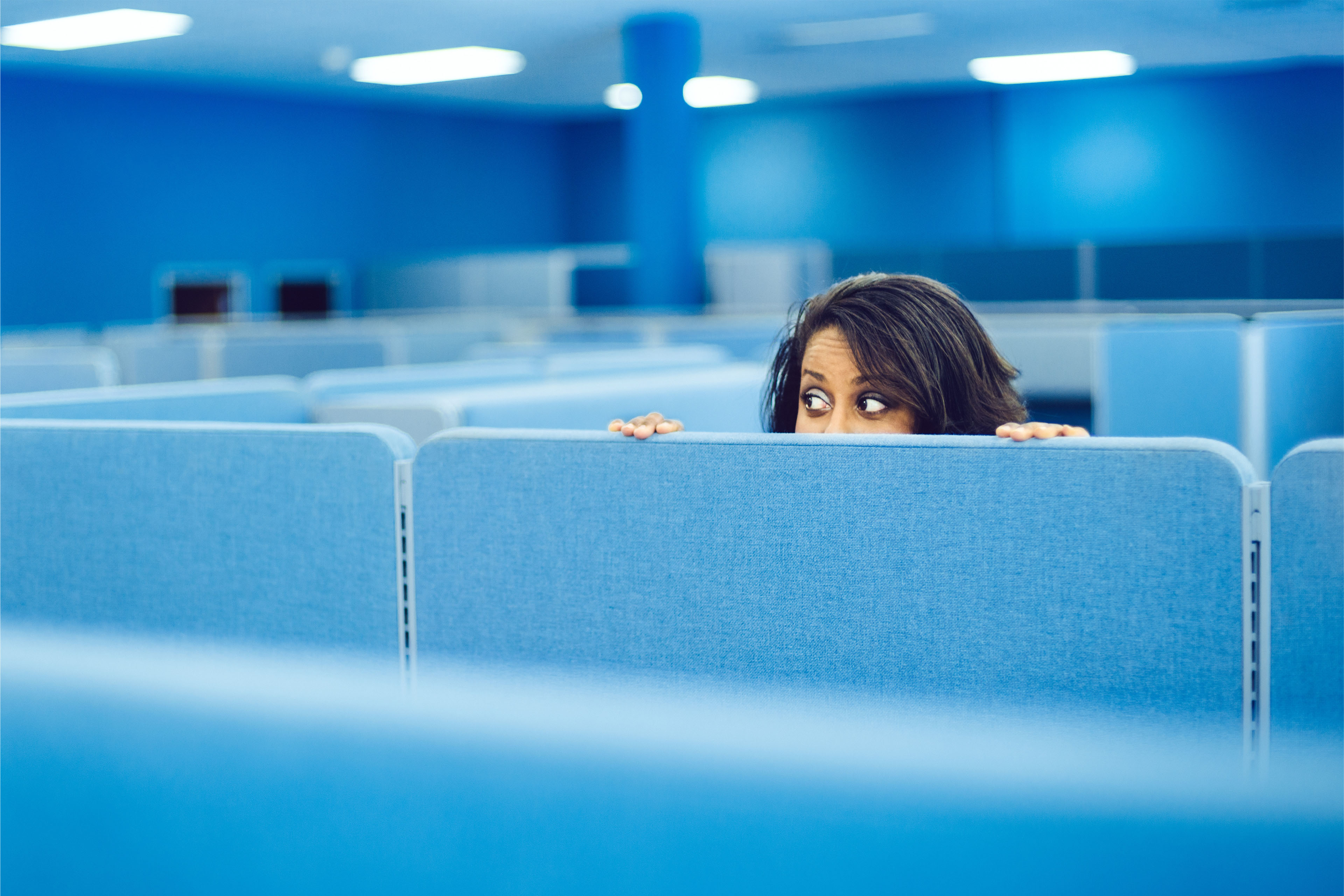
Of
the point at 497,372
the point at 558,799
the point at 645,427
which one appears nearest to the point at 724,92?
the point at 497,372

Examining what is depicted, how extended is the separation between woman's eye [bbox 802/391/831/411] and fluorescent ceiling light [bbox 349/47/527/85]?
7.54m

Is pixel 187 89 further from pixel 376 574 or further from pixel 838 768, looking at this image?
pixel 838 768

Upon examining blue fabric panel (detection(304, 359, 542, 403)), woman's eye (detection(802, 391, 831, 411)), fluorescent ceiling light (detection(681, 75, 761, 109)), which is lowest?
woman's eye (detection(802, 391, 831, 411))

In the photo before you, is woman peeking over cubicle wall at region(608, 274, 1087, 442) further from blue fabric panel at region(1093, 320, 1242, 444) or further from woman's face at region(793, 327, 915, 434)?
blue fabric panel at region(1093, 320, 1242, 444)

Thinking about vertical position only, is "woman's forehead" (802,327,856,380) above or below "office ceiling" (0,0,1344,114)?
below

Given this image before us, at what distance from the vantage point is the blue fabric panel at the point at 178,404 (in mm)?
2170

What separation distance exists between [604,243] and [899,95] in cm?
322

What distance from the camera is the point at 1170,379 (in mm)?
3705

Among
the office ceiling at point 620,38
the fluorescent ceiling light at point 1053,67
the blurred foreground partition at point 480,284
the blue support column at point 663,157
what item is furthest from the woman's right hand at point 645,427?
the fluorescent ceiling light at point 1053,67

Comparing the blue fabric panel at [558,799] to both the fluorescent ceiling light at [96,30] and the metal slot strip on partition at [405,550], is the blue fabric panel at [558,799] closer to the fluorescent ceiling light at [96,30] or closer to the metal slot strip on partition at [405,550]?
the metal slot strip on partition at [405,550]

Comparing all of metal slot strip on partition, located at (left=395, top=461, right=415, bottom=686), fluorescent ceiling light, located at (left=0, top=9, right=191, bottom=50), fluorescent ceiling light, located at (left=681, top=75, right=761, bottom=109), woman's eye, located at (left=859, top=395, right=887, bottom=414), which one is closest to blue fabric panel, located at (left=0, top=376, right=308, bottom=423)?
metal slot strip on partition, located at (left=395, top=461, right=415, bottom=686)

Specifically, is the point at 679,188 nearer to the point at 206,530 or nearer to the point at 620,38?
the point at 620,38

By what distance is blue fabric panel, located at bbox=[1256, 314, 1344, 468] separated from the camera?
3566 millimetres

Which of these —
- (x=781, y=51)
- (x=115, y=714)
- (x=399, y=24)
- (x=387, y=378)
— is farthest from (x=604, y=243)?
→ (x=115, y=714)
